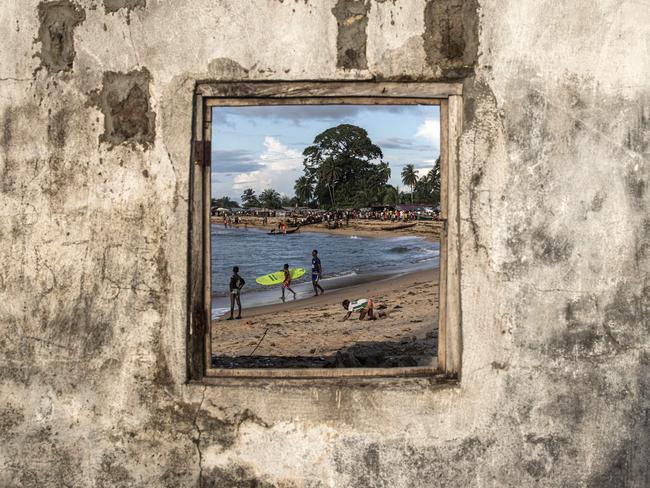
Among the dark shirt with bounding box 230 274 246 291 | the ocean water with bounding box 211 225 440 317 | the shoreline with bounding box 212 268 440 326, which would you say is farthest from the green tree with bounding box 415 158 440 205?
the dark shirt with bounding box 230 274 246 291

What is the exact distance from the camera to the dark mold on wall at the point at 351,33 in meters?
2.66

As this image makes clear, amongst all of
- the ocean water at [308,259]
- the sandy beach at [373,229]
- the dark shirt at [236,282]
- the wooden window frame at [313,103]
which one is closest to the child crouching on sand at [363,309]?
the dark shirt at [236,282]

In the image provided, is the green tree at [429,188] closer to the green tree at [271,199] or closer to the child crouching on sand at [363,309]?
the green tree at [271,199]

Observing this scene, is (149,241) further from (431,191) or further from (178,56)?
(431,191)

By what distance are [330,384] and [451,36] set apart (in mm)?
1797

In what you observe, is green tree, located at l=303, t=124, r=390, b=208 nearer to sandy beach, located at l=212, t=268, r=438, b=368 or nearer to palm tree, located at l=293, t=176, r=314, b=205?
palm tree, located at l=293, t=176, r=314, b=205

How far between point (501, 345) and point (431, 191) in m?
68.8

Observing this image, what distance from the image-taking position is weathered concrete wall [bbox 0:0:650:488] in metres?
2.68

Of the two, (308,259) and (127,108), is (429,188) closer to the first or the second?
(308,259)

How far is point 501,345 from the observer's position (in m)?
2.74

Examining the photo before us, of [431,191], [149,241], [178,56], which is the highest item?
[431,191]

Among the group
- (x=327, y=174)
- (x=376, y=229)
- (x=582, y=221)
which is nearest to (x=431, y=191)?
(x=327, y=174)

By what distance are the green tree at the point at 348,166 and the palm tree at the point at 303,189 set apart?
302 centimetres

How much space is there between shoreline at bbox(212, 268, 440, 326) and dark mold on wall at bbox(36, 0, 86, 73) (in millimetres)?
10567
